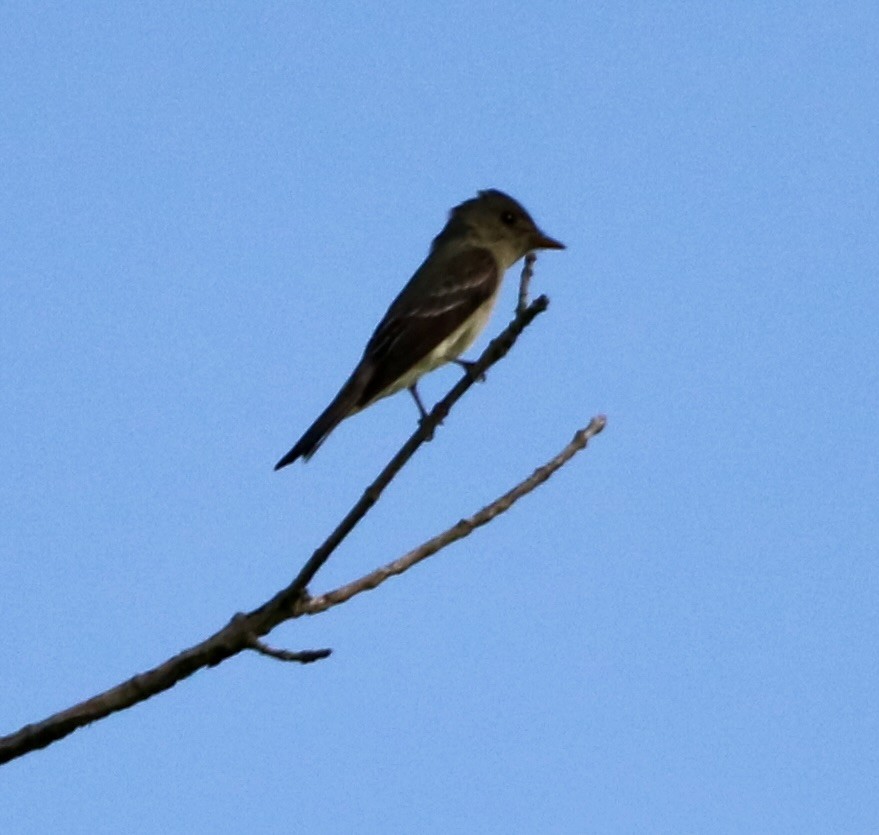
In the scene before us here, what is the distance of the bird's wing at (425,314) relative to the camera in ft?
33.6

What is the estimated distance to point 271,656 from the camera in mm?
5148

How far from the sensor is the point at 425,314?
10820 millimetres

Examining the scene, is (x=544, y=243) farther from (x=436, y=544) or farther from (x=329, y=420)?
(x=436, y=544)

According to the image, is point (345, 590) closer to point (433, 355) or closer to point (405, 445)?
point (405, 445)

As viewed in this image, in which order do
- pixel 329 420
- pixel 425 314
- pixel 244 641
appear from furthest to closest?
pixel 425 314
pixel 329 420
pixel 244 641

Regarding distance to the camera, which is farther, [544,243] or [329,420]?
[544,243]

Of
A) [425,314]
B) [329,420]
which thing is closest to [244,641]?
[329,420]

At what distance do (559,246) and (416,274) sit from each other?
1.25 metres

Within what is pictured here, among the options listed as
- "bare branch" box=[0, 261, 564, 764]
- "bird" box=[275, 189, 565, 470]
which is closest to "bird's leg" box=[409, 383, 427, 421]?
"bird" box=[275, 189, 565, 470]

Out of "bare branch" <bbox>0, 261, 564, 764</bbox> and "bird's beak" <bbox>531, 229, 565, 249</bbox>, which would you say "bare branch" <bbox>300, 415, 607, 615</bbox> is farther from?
"bird's beak" <bbox>531, 229, 565, 249</bbox>

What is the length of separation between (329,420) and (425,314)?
75.4 inches

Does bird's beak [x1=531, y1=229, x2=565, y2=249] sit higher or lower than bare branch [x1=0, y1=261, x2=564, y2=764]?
higher

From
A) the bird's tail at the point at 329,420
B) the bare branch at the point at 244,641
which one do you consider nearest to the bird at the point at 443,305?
the bird's tail at the point at 329,420

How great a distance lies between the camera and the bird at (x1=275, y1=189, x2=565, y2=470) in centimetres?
1000
